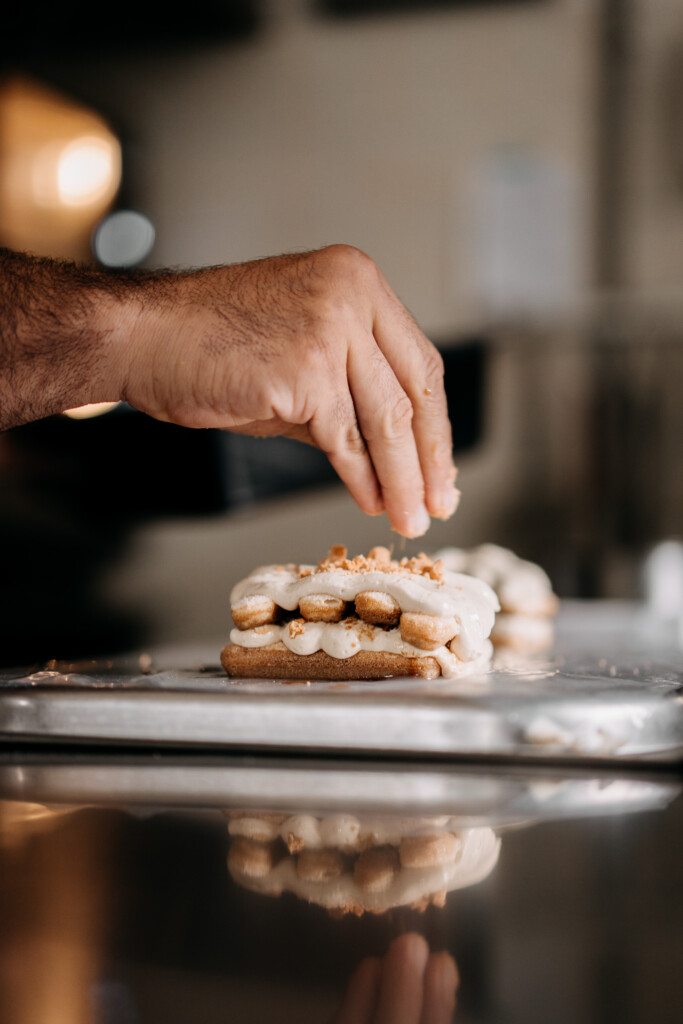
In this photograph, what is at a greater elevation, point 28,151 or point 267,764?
point 28,151

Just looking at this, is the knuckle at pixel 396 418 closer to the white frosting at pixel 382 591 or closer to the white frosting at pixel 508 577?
the white frosting at pixel 382 591

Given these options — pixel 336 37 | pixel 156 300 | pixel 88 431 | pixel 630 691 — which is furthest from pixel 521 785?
pixel 336 37

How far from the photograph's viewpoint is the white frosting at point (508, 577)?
1.09m

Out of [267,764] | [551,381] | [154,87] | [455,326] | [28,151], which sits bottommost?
[267,764]

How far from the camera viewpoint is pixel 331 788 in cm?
51

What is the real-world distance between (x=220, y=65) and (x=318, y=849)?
205cm

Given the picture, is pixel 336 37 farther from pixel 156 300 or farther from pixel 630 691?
pixel 630 691

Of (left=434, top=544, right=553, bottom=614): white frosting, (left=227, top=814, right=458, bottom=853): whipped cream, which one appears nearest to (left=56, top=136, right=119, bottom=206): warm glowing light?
(left=434, top=544, right=553, bottom=614): white frosting

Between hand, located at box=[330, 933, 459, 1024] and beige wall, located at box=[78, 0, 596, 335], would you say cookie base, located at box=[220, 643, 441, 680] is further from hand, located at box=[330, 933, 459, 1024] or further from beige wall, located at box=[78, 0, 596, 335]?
beige wall, located at box=[78, 0, 596, 335]

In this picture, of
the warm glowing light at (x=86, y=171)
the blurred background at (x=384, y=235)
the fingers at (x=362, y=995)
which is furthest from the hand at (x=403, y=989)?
the warm glowing light at (x=86, y=171)

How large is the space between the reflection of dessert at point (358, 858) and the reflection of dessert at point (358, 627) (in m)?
0.24

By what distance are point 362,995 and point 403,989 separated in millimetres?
14

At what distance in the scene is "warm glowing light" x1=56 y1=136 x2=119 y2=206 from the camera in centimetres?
202

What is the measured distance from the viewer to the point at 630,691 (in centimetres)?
59
